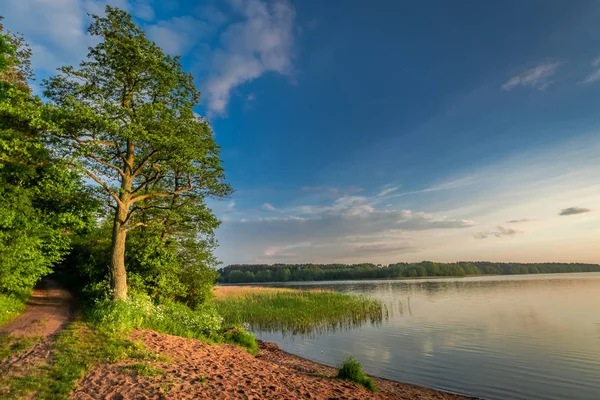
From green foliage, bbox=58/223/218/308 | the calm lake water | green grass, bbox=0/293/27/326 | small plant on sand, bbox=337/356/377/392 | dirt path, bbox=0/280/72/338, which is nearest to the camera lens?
small plant on sand, bbox=337/356/377/392

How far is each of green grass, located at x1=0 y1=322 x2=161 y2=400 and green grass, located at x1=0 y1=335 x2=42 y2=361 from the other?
0.70 meters

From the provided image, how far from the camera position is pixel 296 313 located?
1155 inches

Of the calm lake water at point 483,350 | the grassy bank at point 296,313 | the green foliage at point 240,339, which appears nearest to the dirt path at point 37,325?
the green foliage at point 240,339

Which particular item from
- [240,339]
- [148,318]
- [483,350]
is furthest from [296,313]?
[148,318]

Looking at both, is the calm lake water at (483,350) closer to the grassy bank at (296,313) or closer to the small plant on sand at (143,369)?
the grassy bank at (296,313)

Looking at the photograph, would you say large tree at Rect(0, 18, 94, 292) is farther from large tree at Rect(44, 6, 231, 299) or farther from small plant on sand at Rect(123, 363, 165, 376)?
small plant on sand at Rect(123, 363, 165, 376)

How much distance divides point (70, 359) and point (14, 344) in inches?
114

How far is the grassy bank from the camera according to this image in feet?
88.5

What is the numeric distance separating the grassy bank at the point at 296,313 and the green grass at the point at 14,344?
1546 cm

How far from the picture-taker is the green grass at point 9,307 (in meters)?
13.2

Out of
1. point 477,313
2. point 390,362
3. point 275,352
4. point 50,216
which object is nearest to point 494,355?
point 390,362

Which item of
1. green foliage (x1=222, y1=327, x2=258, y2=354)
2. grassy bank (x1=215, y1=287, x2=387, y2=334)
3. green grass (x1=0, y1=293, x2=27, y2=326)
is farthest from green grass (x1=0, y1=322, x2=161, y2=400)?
grassy bank (x1=215, y1=287, x2=387, y2=334)

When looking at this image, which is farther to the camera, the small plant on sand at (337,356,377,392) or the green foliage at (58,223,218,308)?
the green foliage at (58,223,218,308)

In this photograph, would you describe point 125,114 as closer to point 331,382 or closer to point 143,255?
point 143,255
